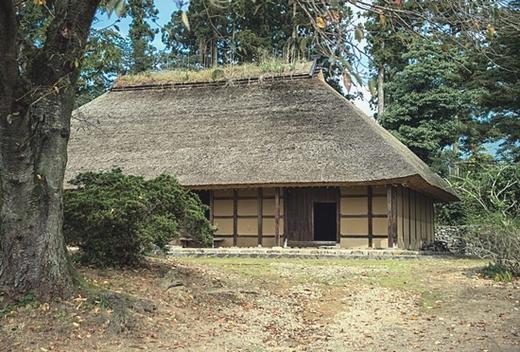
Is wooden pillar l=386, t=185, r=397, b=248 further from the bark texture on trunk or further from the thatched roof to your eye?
the bark texture on trunk

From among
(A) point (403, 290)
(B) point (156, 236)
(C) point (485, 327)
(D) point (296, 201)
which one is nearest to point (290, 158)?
(D) point (296, 201)

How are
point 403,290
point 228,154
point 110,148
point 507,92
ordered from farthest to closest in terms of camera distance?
point 110,148 → point 228,154 → point 507,92 → point 403,290

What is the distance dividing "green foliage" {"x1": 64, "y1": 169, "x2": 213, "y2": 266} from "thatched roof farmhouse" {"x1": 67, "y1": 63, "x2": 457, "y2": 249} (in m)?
8.24

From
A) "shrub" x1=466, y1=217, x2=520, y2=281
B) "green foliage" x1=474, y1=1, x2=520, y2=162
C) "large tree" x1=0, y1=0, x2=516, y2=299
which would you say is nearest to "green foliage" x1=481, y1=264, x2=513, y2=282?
"shrub" x1=466, y1=217, x2=520, y2=281

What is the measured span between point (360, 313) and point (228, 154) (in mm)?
11599

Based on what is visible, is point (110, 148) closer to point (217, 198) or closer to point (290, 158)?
Answer: point (217, 198)

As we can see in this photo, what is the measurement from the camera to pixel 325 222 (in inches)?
966

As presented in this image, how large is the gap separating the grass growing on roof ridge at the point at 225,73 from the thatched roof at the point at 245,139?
29 centimetres

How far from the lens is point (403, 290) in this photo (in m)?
9.80

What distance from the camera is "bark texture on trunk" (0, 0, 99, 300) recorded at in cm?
623

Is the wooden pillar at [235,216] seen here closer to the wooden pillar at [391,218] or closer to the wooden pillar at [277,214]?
the wooden pillar at [277,214]

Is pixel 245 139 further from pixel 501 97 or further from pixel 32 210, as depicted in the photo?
pixel 32 210

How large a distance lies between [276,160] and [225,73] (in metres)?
6.44

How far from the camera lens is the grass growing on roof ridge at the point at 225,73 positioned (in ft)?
76.8
